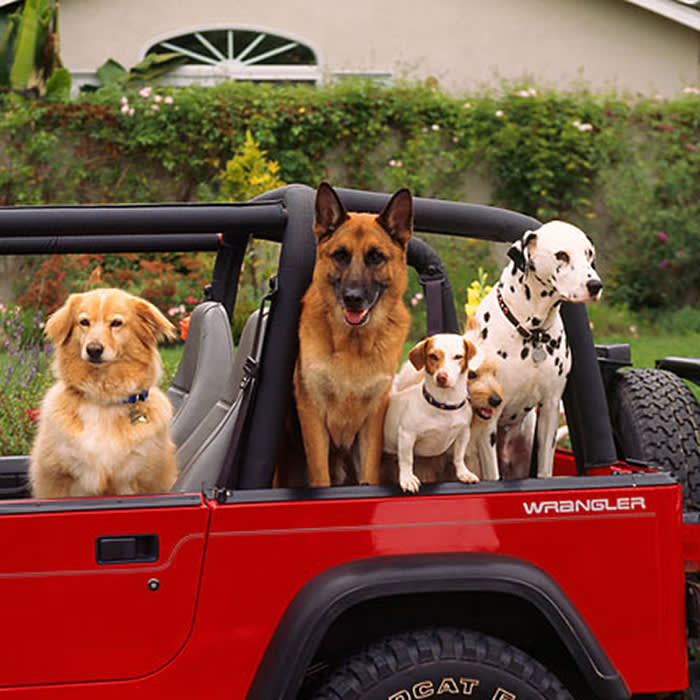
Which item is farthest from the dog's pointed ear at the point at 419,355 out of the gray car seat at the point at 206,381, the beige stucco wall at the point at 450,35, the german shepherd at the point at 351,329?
the beige stucco wall at the point at 450,35

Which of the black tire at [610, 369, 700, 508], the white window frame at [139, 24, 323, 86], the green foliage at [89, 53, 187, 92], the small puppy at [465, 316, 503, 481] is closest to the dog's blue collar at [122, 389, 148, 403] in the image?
the small puppy at [465, 316, 503, 481]

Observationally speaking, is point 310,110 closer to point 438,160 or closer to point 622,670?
point 438,160

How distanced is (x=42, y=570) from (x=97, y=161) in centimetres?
1122

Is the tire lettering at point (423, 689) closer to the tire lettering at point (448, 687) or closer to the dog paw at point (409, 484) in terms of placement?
the tire lettering at point (448, 687)

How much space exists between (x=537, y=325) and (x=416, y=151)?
10399 mm

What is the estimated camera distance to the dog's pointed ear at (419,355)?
255 centimetres

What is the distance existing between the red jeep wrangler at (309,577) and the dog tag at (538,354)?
0.40 meters

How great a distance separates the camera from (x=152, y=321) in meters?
2.86

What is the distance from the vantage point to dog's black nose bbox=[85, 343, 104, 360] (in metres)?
2.69

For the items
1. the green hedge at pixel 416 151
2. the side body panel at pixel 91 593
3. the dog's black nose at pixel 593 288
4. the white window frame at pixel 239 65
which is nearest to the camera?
the side body panel at pixel 91 593

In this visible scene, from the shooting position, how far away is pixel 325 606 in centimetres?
225

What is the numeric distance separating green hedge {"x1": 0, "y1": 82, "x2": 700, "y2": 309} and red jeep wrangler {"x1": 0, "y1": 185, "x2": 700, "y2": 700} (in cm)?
A: 1031

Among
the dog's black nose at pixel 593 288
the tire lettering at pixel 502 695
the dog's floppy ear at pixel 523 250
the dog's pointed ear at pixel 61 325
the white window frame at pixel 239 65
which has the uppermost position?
the white window frame at pixel 239 65

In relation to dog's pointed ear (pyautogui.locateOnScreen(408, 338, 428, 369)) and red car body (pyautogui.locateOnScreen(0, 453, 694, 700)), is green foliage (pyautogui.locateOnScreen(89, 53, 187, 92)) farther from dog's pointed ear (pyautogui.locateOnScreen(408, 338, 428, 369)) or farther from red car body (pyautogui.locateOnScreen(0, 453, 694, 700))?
red car body (pyautogui.locateOnScreen(0, 453, 694, 700))
